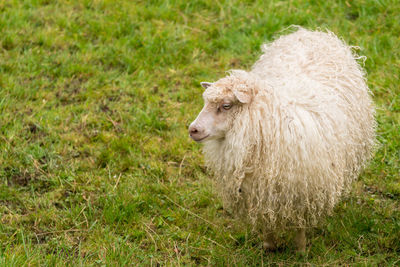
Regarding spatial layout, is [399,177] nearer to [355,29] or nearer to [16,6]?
[355,29]

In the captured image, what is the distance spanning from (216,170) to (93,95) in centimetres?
245

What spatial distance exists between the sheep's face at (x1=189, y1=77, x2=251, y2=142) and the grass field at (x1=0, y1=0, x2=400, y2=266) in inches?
39.8

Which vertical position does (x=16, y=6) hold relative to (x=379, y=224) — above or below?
above

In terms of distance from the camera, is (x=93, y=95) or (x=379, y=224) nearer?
(x=379, y=224)

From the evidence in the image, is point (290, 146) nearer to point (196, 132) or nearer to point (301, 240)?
point (196, 132)

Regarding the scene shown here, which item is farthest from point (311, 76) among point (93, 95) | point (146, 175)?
point (93, 95)

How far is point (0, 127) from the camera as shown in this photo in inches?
197

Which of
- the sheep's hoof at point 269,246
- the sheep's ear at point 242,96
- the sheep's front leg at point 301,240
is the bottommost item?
the sheep's hoof at point 269,246

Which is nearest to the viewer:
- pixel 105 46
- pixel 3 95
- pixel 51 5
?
pixel 3 95

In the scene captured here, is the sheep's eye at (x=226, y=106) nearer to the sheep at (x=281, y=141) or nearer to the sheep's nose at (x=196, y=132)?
the sheep at (x=281, y=141)

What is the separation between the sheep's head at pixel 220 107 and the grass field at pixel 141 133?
3.33 feet

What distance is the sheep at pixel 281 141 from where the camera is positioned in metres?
3.30

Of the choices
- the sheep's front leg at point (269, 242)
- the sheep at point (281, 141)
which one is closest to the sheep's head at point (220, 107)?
the sheep at point (281, 141)

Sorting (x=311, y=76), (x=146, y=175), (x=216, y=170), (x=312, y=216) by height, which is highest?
(x=311, y=76)
